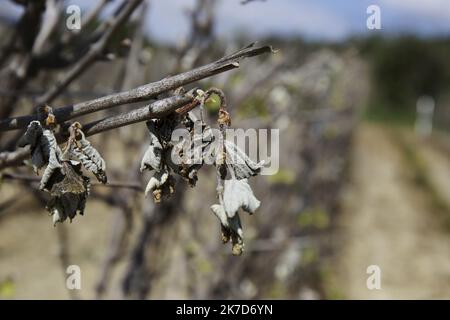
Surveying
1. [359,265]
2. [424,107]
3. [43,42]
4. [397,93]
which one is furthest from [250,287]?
[397,93]

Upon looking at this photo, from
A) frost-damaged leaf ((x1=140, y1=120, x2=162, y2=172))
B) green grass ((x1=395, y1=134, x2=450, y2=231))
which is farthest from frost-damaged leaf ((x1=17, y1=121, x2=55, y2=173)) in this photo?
green grass ((x1=395, y1=134, x2=450, y2=231))

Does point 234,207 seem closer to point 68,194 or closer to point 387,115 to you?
point 68,194

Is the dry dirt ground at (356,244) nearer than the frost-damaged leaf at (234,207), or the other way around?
the frost-damaged leaf at (234,207)

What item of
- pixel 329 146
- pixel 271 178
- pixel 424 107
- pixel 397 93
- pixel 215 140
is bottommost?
pixel 215 140

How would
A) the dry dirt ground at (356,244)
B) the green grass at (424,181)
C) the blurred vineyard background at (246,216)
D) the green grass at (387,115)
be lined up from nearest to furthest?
the blurred vineyard background at (246,216), the dry dirt ground at (356,244), the green grass at (424,181), the green grass at (387,115)

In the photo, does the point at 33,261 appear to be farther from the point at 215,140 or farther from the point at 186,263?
the point at 215,140

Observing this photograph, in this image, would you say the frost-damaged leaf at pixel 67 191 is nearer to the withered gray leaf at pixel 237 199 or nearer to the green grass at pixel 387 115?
the withered gray leaf at pixel 237 199

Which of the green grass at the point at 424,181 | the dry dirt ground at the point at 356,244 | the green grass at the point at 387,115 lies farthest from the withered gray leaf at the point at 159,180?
the green grass at the point at 387,115
